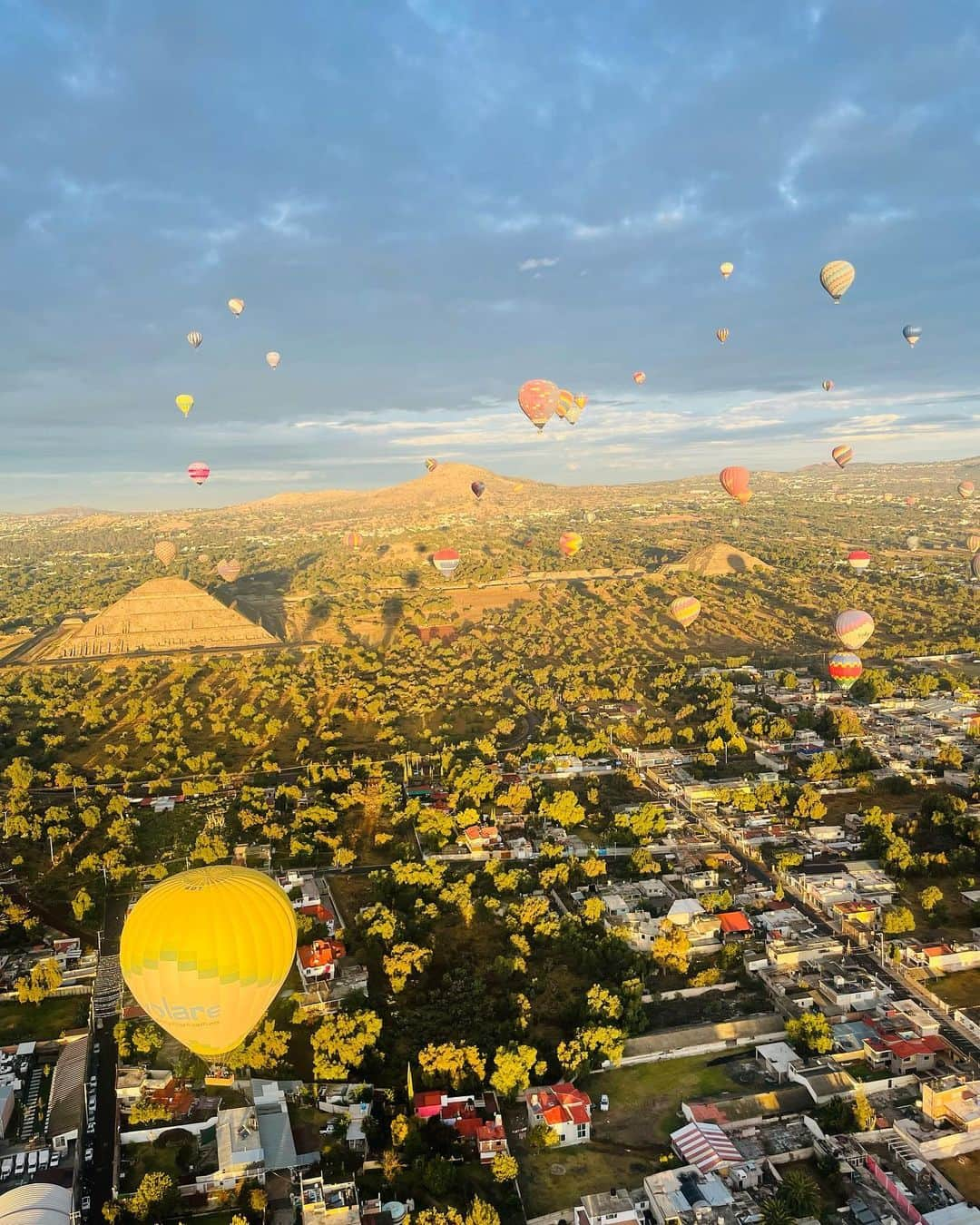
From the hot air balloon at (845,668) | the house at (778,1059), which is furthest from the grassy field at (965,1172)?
the hot air balloon at (845,668)

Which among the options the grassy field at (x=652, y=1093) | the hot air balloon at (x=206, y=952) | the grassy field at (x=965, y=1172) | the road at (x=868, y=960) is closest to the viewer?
the grassy field at (x=965, y=1172)

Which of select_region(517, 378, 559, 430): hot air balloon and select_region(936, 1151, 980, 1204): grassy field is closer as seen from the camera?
select_region(936, 1151, 980, 1204): grassy field

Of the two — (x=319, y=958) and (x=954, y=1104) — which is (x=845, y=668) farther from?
(x=319, y=958)

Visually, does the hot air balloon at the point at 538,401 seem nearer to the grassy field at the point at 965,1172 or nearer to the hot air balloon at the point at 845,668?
the hot air balloon at the point at 845,668

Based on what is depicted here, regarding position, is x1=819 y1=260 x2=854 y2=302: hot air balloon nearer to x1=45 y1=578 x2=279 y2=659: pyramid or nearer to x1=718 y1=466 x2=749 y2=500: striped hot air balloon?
x1=718 y1=466 x2=749 y2=500: striped hot air balloon

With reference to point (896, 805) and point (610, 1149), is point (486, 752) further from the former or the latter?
point (610, 1149)

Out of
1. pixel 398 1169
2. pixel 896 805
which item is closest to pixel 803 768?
pixel 896 805

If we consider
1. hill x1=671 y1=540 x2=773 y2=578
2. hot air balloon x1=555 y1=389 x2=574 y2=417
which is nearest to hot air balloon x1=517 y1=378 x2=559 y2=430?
hot air balloon x1=555 y1=389 x2=574 y2=417
